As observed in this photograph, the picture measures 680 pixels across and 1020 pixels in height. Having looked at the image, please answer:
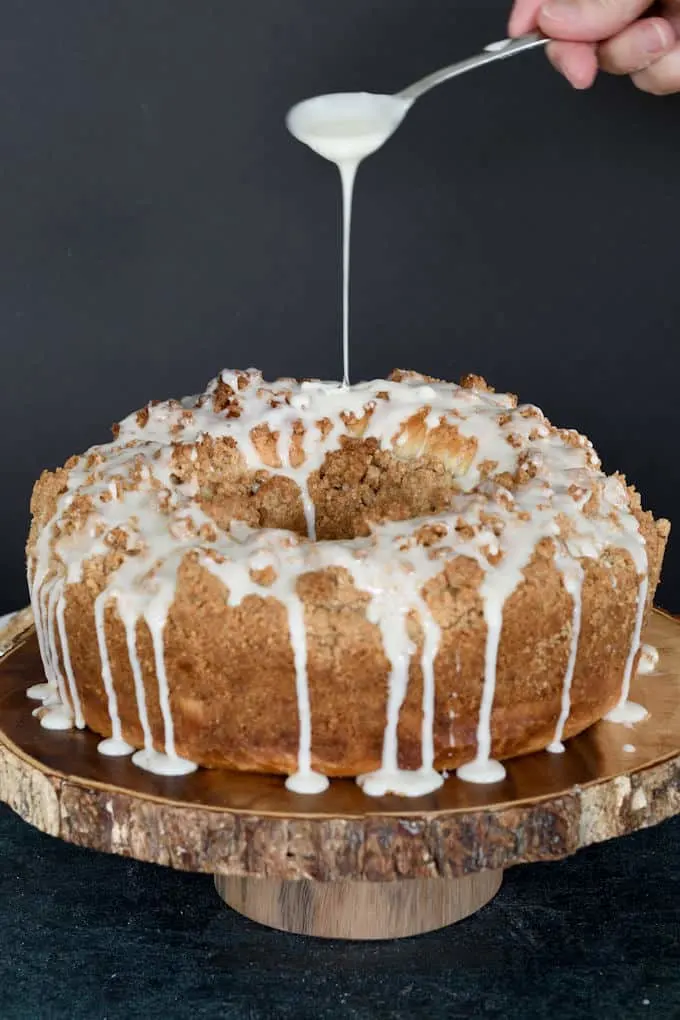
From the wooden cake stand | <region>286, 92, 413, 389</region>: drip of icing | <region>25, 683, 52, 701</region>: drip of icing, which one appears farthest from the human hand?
<region>25, 683, 52, 701</region>: drip of icing

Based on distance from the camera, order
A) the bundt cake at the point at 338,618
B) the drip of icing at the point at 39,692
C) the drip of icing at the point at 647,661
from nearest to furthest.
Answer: the bundt cake at the point at 338,618 < the drip of icing at the point at 39,692 < the drip of icing at the point at 647,661

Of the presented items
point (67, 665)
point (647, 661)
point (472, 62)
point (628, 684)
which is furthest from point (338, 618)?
point (472, 62)

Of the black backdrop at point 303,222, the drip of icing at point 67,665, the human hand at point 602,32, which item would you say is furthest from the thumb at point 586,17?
the drip of icing at point 67,665

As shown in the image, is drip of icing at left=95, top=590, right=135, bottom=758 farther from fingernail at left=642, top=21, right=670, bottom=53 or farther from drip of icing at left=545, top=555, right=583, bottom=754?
fingernail at left=642, top=21, right=670, bottom=53

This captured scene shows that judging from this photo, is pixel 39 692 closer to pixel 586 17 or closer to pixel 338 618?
pixel 338 618

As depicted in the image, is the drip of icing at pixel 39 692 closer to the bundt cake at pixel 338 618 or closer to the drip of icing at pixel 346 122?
the bundt cake at pixel 338 618

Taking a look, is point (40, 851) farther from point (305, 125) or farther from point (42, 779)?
point (305, 125)
